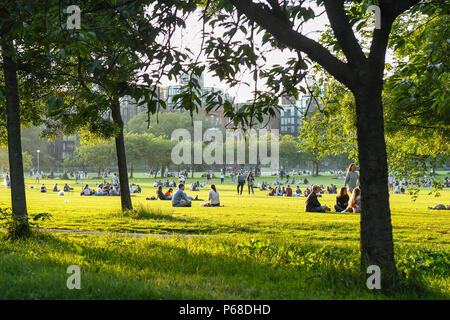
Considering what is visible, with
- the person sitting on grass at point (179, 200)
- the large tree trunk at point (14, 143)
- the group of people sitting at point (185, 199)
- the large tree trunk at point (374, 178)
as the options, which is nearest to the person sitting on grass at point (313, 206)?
the group of people sitting at point (185, 199)

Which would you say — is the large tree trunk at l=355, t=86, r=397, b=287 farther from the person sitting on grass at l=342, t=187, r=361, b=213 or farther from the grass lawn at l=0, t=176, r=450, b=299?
the person sitting on grass at l=342, t=187, r=361, b=213

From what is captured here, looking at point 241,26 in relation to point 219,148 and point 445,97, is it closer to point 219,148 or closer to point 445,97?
point 445,97

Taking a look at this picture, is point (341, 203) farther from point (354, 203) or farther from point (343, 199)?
point (354, 203)

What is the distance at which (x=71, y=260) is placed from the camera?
5.82 metres

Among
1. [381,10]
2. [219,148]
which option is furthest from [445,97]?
[219,148]

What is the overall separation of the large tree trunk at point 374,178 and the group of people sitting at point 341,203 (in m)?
11.3

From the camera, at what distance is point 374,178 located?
473 cm

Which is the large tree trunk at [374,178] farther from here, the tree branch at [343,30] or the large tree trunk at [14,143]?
the large tree trunk at [14,143]

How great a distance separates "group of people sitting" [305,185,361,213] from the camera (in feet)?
53.5

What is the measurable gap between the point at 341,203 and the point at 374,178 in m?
13.7

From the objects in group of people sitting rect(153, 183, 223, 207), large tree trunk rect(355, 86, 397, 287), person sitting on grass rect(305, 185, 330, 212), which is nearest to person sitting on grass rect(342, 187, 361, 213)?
person sitting on grass rect(305, 185, 330, 212)

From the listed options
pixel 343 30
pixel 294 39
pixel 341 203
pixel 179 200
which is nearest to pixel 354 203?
pixel 341 203

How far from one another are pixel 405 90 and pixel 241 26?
2584 millimetres

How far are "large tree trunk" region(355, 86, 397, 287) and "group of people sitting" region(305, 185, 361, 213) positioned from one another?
11332 millimetres
